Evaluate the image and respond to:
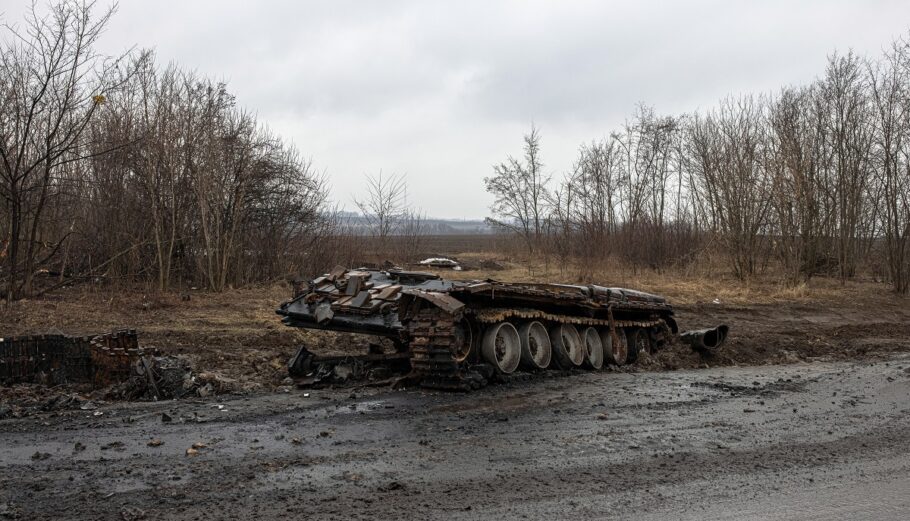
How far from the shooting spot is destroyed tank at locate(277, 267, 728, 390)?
9258 mm

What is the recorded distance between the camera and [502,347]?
33.9ft

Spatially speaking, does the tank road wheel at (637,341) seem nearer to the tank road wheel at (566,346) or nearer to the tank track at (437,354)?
the tank road wheel at (566,346)

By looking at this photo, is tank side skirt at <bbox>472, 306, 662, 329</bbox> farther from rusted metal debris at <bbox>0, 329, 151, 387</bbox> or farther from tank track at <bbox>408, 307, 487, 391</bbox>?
rusted metal debris at <bbox>0, 329, 151, 387</bbox>

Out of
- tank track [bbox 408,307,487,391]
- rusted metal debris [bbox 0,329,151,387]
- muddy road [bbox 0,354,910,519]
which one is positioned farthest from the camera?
rusted metal debris [bbox 0,329,151,387]

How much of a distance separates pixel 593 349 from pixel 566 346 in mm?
944

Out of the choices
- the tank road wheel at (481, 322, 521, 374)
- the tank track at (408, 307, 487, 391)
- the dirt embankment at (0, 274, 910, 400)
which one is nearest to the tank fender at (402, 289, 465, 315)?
the tank track at (408, 307, 487, 391)

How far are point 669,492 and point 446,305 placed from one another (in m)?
4.18

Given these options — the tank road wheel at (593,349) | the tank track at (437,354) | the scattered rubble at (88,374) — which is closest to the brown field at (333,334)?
the scattered rubble at (88,374)

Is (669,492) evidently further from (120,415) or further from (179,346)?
(179,346)

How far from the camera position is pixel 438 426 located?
7.27 meters

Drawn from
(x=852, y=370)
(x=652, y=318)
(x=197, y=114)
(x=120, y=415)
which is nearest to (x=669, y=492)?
(x=120, y=415)

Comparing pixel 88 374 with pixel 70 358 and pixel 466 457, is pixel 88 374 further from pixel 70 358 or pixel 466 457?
pixel 466 457

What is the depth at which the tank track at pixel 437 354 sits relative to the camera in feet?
29.8

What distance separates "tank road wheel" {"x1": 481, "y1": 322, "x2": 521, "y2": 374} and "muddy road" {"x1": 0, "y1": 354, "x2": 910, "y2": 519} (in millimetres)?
699
